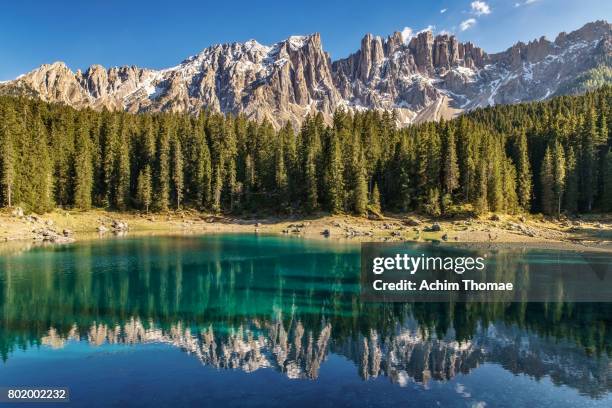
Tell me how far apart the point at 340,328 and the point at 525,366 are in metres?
11.3

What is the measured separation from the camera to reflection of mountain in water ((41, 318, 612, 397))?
74.8 ft

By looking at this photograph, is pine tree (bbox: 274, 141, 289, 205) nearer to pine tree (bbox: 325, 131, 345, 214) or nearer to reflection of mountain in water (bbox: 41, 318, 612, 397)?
pine tree (bbox: 325, 131, 345, 214)

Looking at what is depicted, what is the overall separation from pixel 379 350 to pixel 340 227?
62857 millimetres

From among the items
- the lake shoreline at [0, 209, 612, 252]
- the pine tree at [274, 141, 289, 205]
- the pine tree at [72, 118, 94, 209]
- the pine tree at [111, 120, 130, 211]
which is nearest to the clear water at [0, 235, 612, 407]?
the lake shoreline at [0, 209, 612, 252]

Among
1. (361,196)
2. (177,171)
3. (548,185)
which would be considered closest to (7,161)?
(177,171)

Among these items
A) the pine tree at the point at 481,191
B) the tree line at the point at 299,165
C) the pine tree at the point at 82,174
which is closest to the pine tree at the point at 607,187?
the tree line at the point at 299,165

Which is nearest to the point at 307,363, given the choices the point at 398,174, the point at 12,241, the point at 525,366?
the point at 525,366

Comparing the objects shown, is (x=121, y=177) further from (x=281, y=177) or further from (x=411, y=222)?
(x=411, y=222)

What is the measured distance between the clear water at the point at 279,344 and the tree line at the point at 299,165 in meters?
52.6

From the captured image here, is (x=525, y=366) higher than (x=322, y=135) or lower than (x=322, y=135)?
lower

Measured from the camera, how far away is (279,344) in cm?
2698

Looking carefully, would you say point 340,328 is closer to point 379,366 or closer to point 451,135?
point 379,366

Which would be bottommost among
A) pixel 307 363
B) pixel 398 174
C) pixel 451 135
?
pixel 307 363

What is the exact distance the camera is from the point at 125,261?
53000mm
